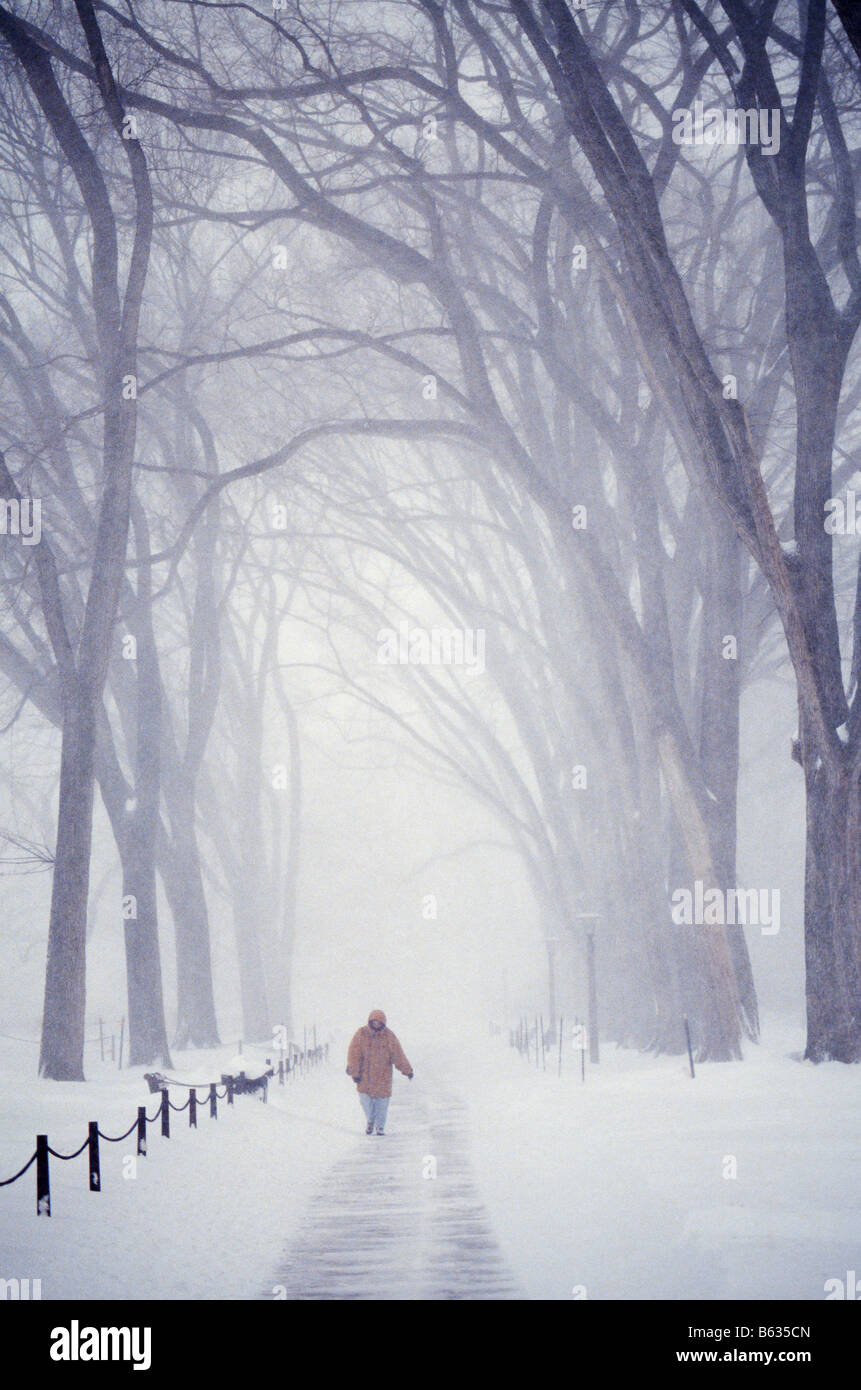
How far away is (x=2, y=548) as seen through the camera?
19141 mm

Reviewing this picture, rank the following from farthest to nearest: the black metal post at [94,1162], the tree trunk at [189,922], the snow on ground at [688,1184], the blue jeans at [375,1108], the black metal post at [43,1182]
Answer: the tree trunk at [189,922], the blue jeans at [375,1108], the black metal post at [94,1162], the black metal post at [43,1182], the snow on ground at [688,1184]

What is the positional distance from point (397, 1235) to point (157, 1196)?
1.77 m

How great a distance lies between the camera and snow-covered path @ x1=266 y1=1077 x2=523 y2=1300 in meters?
6.31

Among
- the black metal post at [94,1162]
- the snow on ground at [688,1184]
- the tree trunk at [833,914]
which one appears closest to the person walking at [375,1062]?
the snow on ground at [688,1184]

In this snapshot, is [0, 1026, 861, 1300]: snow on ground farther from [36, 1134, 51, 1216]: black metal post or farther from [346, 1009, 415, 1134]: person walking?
A: [346, 1009, 415, 1134]: person walking

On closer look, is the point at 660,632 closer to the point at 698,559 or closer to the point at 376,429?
the point at 698,559

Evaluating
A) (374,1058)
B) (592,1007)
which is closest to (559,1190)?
(374,1058)

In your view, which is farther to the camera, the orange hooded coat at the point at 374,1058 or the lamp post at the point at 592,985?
the lamp post at the point at 592,985

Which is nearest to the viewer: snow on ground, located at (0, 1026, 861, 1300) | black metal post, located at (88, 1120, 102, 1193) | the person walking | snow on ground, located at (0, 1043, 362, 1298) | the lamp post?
snow on ground, located at (0, 1026, 861, 1300)

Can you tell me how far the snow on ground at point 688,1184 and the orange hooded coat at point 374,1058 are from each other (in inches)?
49.3

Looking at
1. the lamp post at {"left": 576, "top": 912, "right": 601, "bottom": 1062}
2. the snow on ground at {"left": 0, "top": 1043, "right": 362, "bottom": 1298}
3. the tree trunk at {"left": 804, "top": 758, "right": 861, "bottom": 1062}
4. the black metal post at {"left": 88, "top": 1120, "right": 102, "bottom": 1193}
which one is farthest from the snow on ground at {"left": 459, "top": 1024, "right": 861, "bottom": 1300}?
the lamp post at {"left": 576, "top": 912, "right": 601, "bottom": 1062}

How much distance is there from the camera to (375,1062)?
537 inches

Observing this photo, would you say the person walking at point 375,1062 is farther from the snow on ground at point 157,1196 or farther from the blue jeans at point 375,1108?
the snow on ground at point 157,1196

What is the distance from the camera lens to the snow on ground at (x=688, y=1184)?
6.06m
